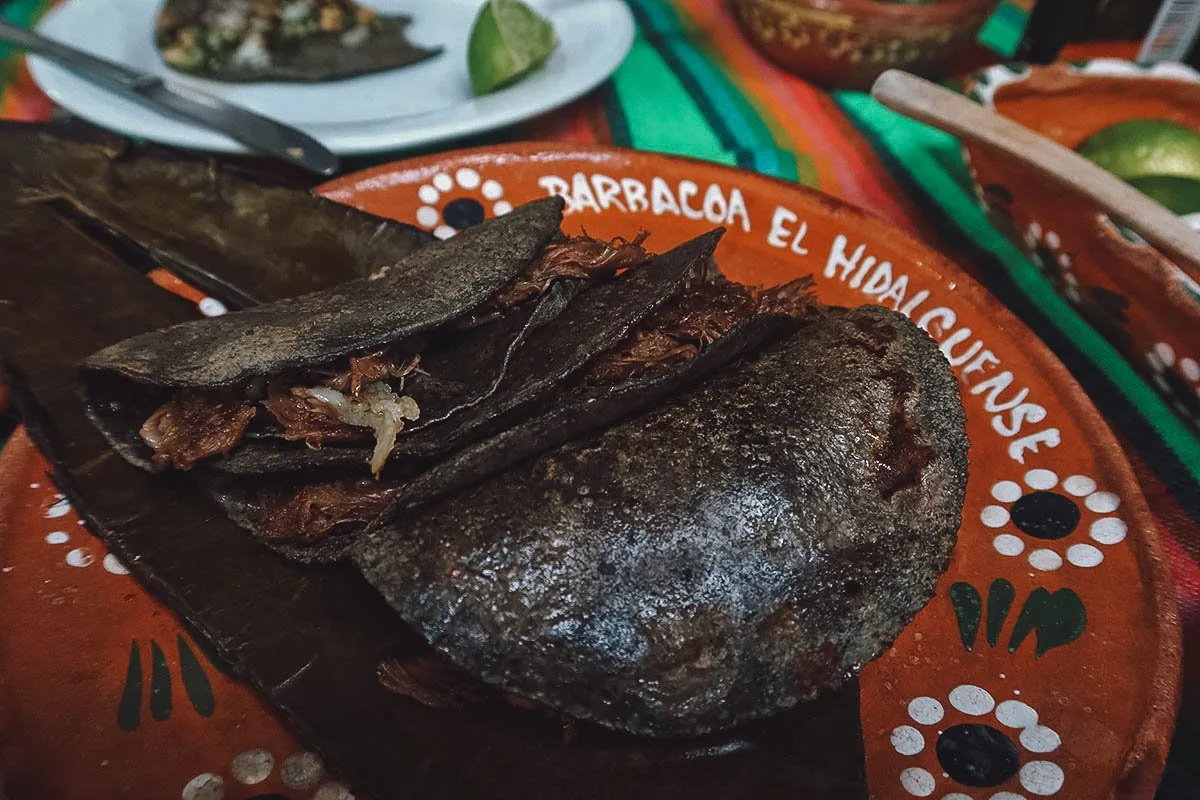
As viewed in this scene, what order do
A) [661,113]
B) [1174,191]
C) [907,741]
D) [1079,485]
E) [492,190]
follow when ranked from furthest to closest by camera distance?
1. [661,113]
2. [492,190]
3. [1174,191]
4. [1079,485]
5. [907,741]

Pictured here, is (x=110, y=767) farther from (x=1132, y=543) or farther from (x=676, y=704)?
(x=1132, y=543)

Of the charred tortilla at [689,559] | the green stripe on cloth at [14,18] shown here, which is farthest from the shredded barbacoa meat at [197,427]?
the green stripe on cloth at [14,18]

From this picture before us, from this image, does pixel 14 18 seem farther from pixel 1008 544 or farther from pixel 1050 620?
pixel 1050 620

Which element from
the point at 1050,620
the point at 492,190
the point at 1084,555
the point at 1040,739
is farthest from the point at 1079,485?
the point at 492,190

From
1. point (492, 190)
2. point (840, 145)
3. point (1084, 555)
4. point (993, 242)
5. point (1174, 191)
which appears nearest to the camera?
point (1084, 555)

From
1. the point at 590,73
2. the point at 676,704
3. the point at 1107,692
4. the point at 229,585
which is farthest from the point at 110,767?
the point at 590,73
